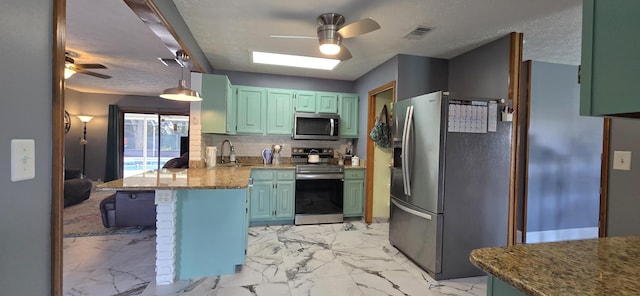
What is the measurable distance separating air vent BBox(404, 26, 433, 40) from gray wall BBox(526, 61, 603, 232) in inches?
65.0

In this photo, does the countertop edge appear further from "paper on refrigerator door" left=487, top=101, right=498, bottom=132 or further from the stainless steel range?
the stainless steel range

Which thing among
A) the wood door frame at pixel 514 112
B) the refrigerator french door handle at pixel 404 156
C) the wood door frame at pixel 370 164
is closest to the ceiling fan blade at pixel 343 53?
the refrigerator french door handle at pixel 404 156

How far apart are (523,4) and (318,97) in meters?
2.70

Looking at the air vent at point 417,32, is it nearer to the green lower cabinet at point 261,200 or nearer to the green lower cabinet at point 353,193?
the green lower cabinet at point 353,193

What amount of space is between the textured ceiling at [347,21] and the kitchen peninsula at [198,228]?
1457mm

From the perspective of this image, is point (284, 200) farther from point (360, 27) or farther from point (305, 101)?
point (360, 27)

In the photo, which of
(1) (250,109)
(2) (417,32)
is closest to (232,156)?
(1) (250,109)

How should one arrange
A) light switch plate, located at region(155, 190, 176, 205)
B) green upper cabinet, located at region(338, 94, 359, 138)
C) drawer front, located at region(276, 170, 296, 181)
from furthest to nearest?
green upper cabinet, located at region(338, 94, 359, 138)
drawer front, located at region(276, 170, 296, 181)
light switch plate, located at region(155, 190, 176, 205)

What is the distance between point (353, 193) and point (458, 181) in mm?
1828

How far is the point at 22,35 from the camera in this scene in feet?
2.46

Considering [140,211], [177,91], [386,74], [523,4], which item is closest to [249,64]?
[177,91]

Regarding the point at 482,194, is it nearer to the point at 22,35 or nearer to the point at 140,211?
the point at 22,35

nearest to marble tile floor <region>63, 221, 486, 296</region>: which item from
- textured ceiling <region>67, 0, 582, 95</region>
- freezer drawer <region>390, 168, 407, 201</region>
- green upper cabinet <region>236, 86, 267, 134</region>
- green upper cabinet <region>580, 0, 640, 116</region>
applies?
freezer drawer <region>390, 168, 407, 201</region>

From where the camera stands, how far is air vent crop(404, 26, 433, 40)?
99.2 inches
